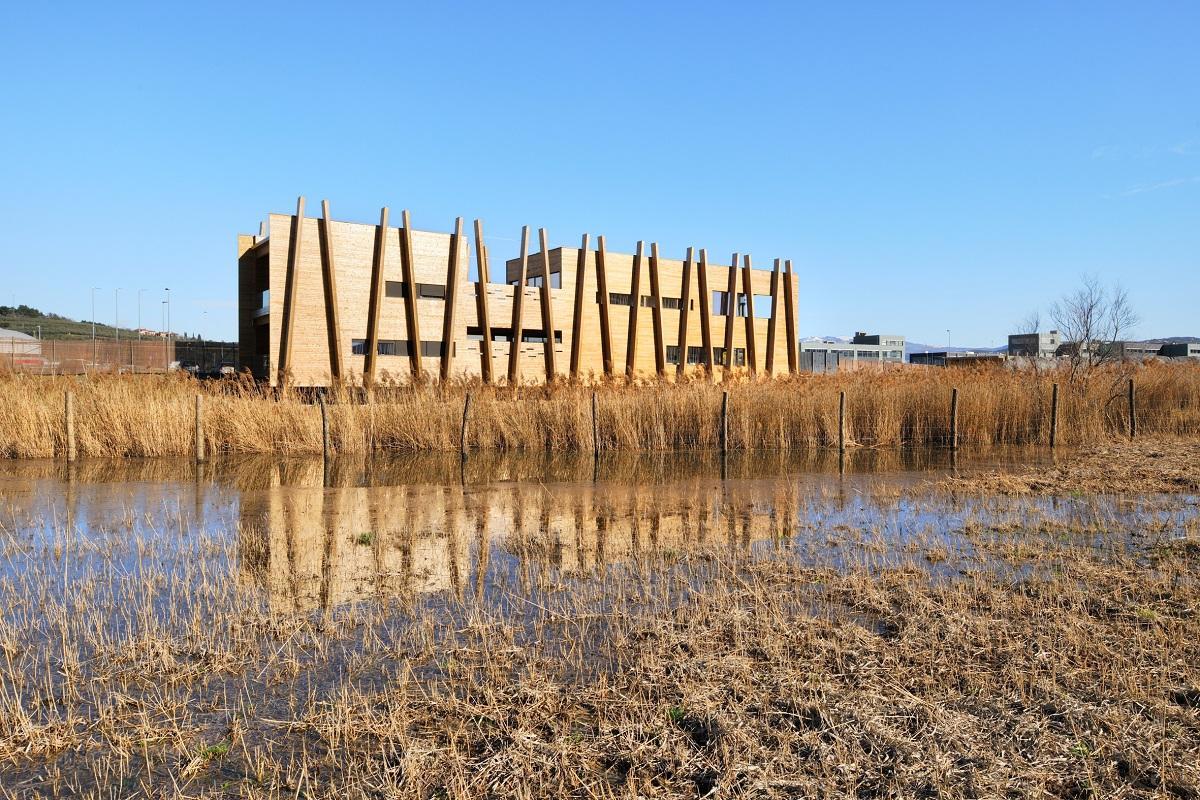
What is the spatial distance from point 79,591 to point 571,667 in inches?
197

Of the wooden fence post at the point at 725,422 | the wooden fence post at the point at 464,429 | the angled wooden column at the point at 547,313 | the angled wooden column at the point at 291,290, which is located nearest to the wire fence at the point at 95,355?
the angled wooden column at the point at 291,290

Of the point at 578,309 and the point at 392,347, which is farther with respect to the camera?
the point at 578,309

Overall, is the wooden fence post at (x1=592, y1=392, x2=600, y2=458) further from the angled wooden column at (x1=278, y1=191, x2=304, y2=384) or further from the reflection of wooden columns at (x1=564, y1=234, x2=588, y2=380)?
the reflection of wooden columns at (x1=564, y1=234, x2=588, y2=380)

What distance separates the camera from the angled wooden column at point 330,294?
2894cm

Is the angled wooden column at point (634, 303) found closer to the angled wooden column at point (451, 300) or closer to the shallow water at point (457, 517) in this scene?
the angled wooden column at point (451, 300)

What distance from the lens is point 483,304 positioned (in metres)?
32.6

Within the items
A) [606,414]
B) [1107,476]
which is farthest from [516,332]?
[1107,476]

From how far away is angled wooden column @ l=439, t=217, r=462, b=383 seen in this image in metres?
31.5

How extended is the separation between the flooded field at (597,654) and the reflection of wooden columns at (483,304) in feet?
69.6

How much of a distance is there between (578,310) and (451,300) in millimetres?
6056

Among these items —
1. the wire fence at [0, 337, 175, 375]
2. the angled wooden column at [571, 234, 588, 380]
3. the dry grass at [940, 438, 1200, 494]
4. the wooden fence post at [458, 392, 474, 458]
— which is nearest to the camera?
the dry grass at [940, 438, 1200, 494]

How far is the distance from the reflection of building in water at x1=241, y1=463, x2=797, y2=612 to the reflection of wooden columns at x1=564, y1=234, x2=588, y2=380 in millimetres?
19762

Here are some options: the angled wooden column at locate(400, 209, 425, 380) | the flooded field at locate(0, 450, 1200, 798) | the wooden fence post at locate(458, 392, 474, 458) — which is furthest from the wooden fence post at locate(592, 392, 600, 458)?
the angled wooden column at locate(400, 209, 425, 380)

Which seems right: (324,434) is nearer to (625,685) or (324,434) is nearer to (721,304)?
(625,685)
